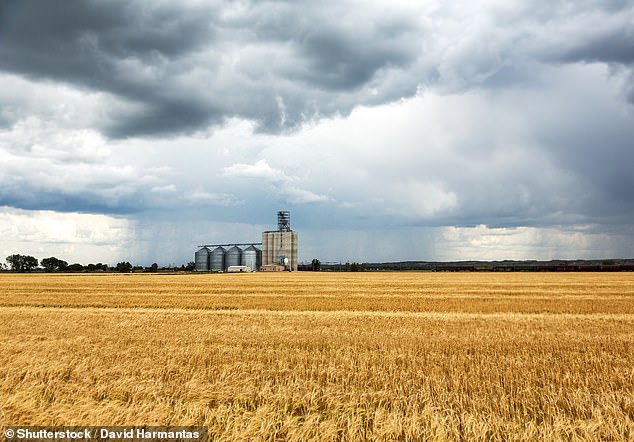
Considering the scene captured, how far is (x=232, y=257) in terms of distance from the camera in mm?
179125

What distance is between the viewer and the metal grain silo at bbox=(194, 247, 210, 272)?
593 ft

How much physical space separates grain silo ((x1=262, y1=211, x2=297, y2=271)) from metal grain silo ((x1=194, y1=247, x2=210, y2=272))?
24269 millimetres

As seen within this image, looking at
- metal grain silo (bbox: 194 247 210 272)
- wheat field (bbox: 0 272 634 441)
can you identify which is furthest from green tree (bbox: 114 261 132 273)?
wheat field (bbox: 0 272 634 441)

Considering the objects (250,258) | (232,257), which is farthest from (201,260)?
(250,258)

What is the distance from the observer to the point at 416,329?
64.1ft

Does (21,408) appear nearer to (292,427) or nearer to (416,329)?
(292,427)

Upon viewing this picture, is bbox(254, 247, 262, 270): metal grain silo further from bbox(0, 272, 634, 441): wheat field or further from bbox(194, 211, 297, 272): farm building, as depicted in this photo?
bbox(0, 272, 634, 441): wheat field

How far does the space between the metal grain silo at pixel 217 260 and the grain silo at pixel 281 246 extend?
1738 cm

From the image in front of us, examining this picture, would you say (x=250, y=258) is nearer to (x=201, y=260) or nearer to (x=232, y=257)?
(x=232, y=257)

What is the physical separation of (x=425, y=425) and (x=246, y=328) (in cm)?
1328

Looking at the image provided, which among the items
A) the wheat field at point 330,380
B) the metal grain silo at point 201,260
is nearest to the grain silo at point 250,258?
the metal grain silo at point 201,260

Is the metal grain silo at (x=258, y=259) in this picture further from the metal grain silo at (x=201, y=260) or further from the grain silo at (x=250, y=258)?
the metal grain silo at (x=201, y=260)

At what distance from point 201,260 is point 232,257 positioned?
12985mm

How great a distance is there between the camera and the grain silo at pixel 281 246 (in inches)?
6629
